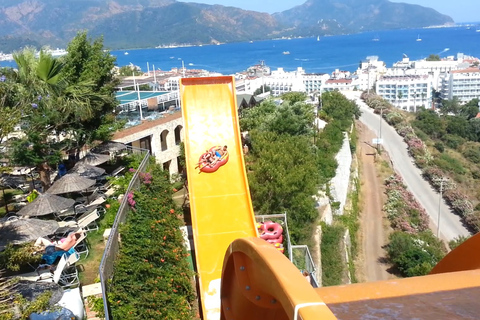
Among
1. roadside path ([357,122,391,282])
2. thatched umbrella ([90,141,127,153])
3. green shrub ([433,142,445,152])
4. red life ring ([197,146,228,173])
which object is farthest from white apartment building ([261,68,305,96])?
red life ring ([197,146,228,173])

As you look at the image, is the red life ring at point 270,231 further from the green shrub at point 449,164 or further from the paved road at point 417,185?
the green shrub at point 449,164

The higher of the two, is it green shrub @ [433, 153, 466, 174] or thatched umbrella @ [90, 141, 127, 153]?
thatched umbrella @ [90, 141, 127, 153]

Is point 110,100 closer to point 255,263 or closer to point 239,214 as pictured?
point 239,214

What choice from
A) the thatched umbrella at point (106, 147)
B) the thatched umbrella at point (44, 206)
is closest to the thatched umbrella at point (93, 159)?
the thatched umbrella at point (106, 147)

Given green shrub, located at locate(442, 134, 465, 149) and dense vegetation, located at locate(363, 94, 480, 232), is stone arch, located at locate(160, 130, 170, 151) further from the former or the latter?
green shrub, located at locate(442, 134, 465, 149)

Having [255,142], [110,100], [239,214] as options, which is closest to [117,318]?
[239,214]
